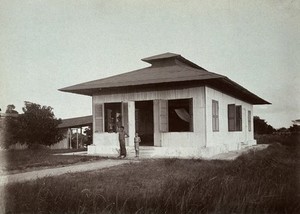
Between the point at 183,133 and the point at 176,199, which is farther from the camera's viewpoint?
the point at 183,133

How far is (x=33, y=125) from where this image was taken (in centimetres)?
2017

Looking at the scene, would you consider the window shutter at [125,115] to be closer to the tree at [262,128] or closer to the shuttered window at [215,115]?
the shuttered window at [215,115]

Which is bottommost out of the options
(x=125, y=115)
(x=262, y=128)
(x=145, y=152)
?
(x=145, y=152)

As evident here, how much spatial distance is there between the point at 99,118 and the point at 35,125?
7408 mm

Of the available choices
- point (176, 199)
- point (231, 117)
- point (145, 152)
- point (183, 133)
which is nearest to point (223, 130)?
point (231, 117)

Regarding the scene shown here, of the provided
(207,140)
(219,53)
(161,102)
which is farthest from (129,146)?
(219,53)

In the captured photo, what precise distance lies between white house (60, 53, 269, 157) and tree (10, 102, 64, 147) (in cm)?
561

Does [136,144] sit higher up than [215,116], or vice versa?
[215,116]

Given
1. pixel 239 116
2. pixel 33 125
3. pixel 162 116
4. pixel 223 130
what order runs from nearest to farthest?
pixel 162 116 < pixel 223 130 < pixel 239 116 < pixel 33 125

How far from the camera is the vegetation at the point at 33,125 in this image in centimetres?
1995

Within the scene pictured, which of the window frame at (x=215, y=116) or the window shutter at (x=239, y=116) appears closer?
the window frame at (x=215, y=116)

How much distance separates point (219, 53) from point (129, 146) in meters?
6.11

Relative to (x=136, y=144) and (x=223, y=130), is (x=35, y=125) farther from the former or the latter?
(x=223, y=130)

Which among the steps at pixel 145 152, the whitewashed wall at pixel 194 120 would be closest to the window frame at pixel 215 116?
the whitewashed wall at pixel 194 120
